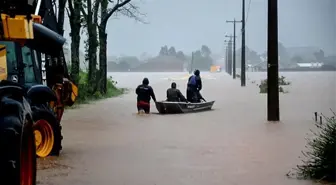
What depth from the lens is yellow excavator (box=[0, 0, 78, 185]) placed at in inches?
237

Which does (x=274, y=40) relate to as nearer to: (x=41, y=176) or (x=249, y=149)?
(x=249, y=149)

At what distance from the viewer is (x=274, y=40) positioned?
67.8ft

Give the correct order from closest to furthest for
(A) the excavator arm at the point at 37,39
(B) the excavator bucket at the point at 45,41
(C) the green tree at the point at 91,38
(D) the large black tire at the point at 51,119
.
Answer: (A) the excavator arm at the point at 37,39
(B) the excavator bucket at the point at 45,41
(D) the large black tire at the point at 51,119
(C) the green tree at the point at 91,38

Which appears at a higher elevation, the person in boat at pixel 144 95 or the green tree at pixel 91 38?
the green tree at pixel 91 38

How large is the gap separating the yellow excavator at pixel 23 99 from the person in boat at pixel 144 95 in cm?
1166

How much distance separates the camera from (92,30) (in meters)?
37.5

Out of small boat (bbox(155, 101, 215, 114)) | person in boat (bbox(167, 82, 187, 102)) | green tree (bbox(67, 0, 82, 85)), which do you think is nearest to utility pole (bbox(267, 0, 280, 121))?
small boat (bbox(155, 101, 215, 114))

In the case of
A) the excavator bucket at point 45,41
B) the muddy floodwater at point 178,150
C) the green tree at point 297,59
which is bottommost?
the muddy floodwater at point 178,150

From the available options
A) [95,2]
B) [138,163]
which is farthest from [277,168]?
[95,2]

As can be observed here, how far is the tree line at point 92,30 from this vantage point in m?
33.3

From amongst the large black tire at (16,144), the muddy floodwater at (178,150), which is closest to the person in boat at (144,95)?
the muddy floodwater at (178,150)

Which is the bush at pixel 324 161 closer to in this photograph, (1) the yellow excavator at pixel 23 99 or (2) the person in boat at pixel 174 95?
(1) the yellow excavator at pixel 23 99

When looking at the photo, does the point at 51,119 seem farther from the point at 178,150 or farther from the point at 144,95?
the point at 144,95

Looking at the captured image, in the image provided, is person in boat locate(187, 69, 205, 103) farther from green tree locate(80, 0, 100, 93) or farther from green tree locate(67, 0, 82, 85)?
green tree locate(80, 0, 100, 93)
